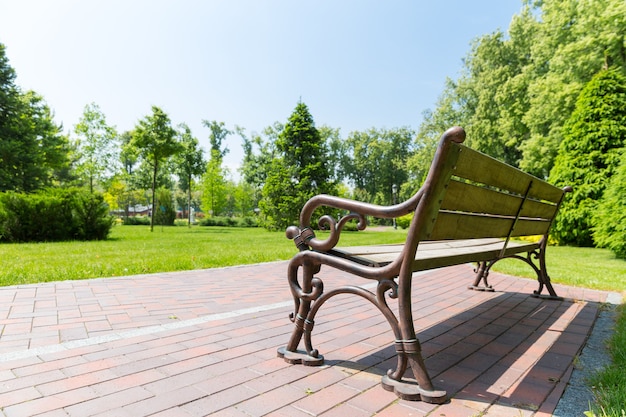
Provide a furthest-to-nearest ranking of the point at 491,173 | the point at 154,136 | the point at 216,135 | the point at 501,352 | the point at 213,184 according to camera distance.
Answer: the point at 216,135
the point at 213,184
the point at 154,136
the point at 501,352
the point at 491,173

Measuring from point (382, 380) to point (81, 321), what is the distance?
2545 millimetres

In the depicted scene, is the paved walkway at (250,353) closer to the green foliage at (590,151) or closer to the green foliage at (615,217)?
the green foliage at (615,217)

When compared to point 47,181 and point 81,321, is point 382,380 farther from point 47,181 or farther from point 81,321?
point 47,181

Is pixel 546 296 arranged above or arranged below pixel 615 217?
below

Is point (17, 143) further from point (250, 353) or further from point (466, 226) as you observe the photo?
point (466, 226)

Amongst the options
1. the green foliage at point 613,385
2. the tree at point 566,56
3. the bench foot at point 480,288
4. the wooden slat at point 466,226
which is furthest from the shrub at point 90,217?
the tree at point 566,56

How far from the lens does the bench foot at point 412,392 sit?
1.79 meters

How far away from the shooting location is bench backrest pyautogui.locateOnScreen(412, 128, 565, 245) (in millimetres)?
1765

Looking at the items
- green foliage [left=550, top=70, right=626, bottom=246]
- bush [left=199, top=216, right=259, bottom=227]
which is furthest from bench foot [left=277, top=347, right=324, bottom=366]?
bush [left=199, top=216, right=259, bottom=227]

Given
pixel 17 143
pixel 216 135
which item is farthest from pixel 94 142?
pixel 216 135

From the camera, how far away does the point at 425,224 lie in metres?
1.82

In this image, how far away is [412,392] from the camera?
1830 mm

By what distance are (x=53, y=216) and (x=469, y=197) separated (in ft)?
43.8

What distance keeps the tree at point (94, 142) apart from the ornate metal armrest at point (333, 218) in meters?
29.3
